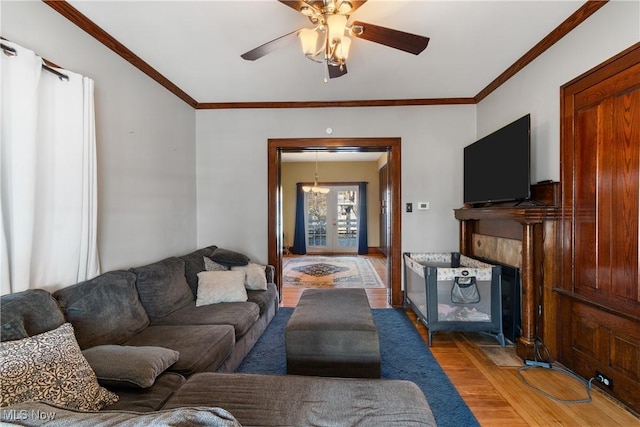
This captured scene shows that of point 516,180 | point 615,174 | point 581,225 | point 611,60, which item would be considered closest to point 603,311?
point 581,225

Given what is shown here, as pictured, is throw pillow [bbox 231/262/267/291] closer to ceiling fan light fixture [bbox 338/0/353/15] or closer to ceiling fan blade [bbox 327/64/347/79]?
ceiling fan blade [bbox 327/64/347/79]

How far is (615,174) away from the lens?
1.87 m

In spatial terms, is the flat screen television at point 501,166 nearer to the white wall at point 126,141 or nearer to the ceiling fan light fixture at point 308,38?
the ceiling fan light fixture at point 308,38

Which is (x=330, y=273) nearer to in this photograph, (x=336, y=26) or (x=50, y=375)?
(x=336, y=26)

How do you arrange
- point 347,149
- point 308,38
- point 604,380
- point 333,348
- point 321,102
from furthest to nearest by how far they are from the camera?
1. point 347,149
2. point 321,102
3. point 333,348
4. point 604,380
5. point 308,38

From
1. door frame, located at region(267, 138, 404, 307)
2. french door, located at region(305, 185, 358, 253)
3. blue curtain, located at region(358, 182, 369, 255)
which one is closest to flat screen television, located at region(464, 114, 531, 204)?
door frame, located at region(267, 138, 404, 307)

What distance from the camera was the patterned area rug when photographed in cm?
506

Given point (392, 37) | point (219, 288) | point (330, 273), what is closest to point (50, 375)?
point (219, 288)

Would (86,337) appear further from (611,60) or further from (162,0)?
(611,60)

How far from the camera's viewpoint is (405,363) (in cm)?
240

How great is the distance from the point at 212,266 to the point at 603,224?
3373mm

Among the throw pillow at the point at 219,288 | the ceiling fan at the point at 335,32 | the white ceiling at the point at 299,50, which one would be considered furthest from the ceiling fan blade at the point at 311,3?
the throw pillow at the point at 219,288

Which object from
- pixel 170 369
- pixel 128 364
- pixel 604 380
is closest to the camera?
pixel 128 364

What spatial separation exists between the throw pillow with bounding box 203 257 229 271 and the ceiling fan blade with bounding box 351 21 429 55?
2.59 metres
